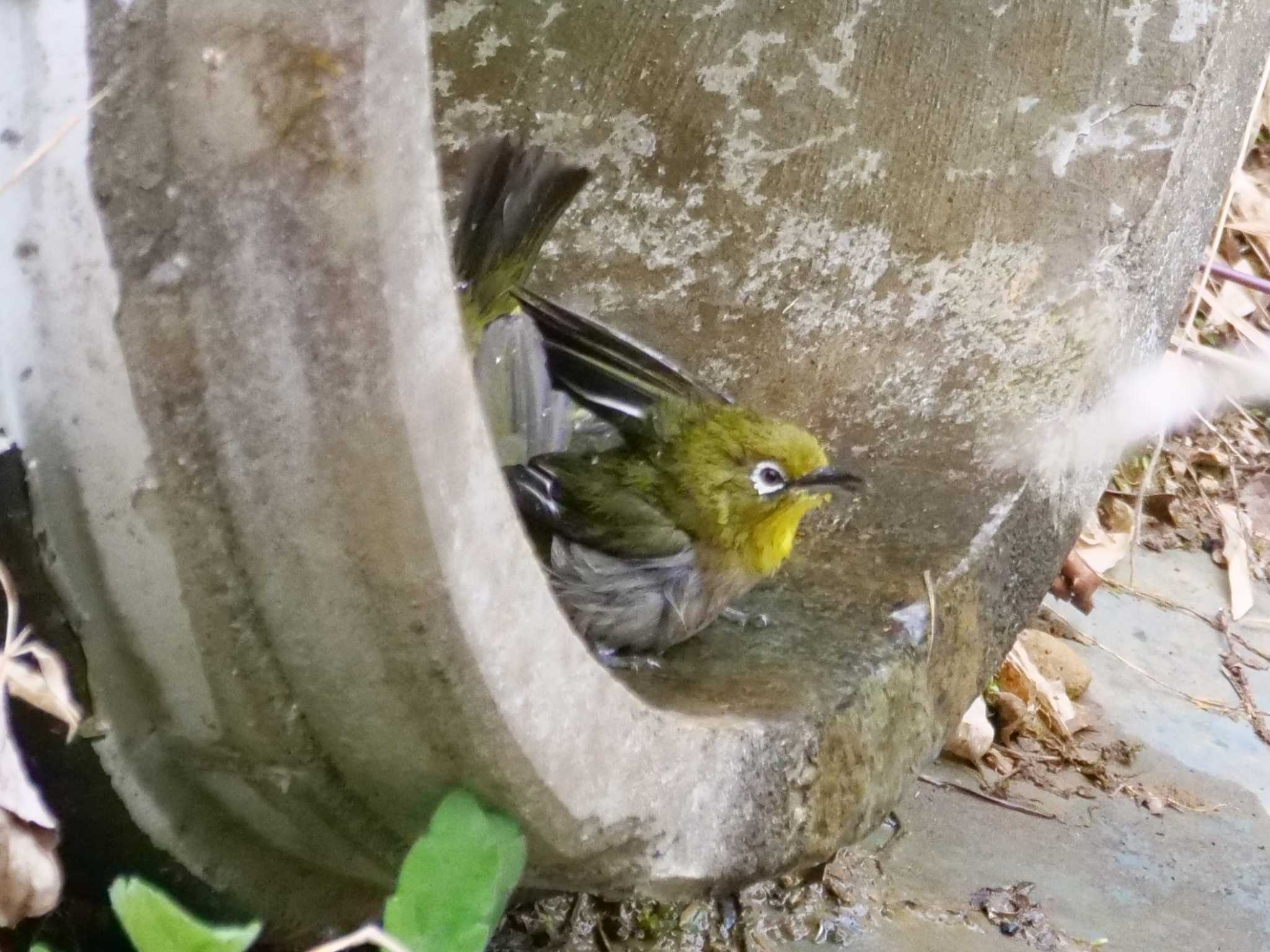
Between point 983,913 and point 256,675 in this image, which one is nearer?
point 256,675

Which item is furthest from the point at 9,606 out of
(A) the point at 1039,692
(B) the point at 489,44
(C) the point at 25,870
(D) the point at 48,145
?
(A) the point at 1039,692

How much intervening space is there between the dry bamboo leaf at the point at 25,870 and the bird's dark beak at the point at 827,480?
1.09 metres

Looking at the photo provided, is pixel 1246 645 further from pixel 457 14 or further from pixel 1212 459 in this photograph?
pixel 457 14

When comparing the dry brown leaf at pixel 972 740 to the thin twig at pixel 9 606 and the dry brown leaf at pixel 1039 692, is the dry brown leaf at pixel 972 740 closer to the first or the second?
the dry brown leaf at pixel 1039 692

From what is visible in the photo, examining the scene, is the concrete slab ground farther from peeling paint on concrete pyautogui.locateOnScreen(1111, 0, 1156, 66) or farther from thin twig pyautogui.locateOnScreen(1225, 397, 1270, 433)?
thin twig pyautogui.locateOnScreen(1225, 397, 1270, 433)

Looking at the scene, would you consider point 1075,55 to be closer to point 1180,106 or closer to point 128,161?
point 1180,106

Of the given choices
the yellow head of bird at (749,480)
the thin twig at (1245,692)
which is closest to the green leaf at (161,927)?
the yellow head of bird at (749,480)

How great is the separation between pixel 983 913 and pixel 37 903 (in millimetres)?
1927

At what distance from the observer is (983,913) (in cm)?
242

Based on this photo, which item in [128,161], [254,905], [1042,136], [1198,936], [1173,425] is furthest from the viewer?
[1173,425]

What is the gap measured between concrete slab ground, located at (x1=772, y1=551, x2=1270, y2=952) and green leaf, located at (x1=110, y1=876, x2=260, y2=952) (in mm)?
1543

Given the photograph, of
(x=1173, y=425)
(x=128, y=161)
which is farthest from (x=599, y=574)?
(x=1173, y=425)

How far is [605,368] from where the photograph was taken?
191cm

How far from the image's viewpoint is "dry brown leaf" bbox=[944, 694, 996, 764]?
3.02m
